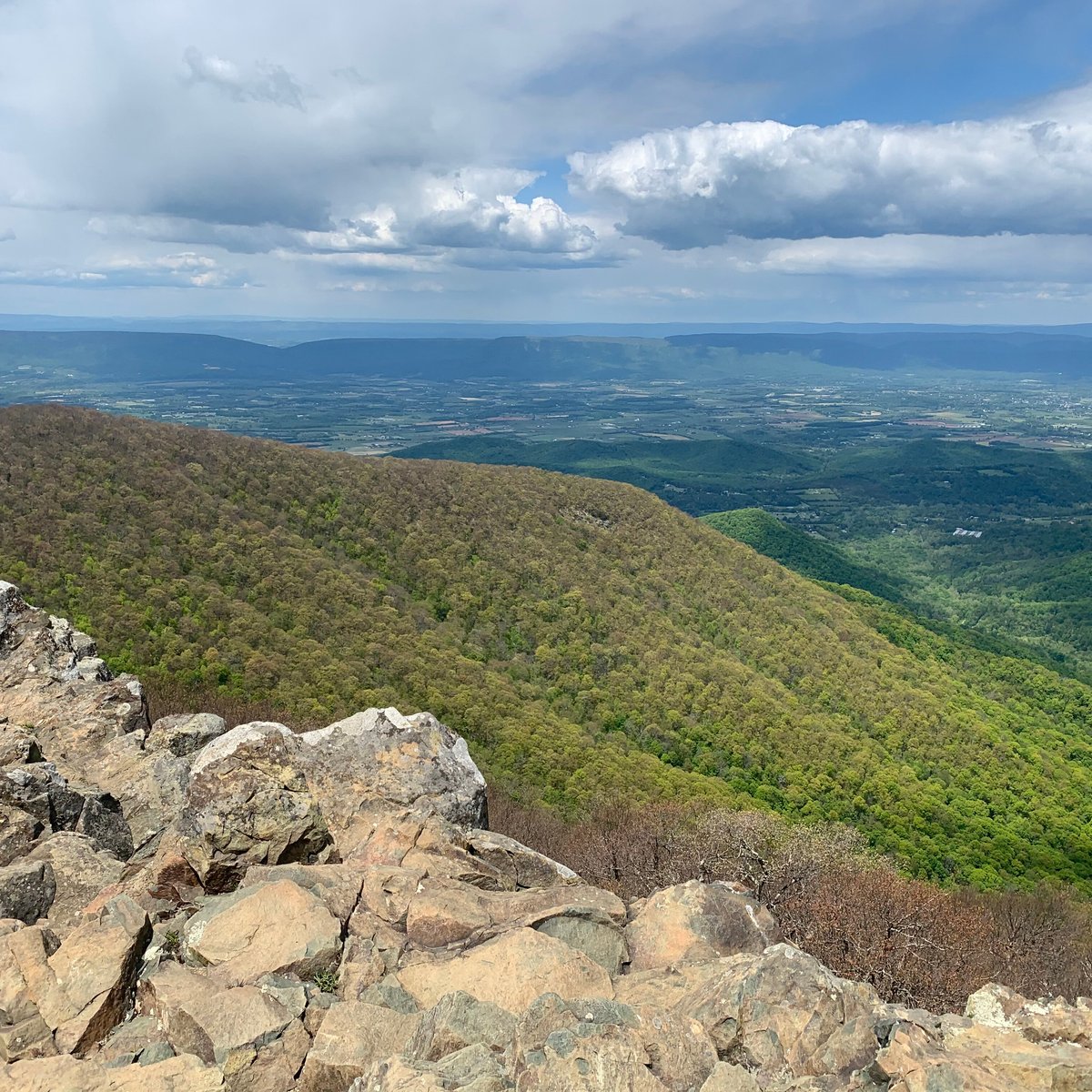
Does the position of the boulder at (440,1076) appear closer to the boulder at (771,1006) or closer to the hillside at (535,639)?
the boulder at (771,1006)

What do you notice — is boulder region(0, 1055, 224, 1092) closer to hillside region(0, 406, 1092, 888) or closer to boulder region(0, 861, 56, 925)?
boulder region(0, 861, 56, 925)

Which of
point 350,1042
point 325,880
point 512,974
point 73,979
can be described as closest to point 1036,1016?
point 512,974

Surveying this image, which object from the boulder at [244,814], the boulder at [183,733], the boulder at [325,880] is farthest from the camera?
the boulder at [183,733]

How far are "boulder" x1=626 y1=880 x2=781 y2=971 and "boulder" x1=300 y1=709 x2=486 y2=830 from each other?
8.92 meters

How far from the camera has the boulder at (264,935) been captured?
1680cm

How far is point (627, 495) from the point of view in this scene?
5679 inches

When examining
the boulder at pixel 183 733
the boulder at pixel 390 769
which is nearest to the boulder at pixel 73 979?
the boulder at pixel 390 769

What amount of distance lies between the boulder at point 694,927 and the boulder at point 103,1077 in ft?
34.8

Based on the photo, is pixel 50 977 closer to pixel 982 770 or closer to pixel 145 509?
pixel 145 509

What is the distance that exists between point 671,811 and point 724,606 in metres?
67.8

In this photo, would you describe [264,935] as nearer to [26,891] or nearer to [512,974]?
[512,974]

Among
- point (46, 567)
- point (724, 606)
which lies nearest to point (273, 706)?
point (46, 567)

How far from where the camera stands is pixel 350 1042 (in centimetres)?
1441

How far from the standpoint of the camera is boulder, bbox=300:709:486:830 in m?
26.5
